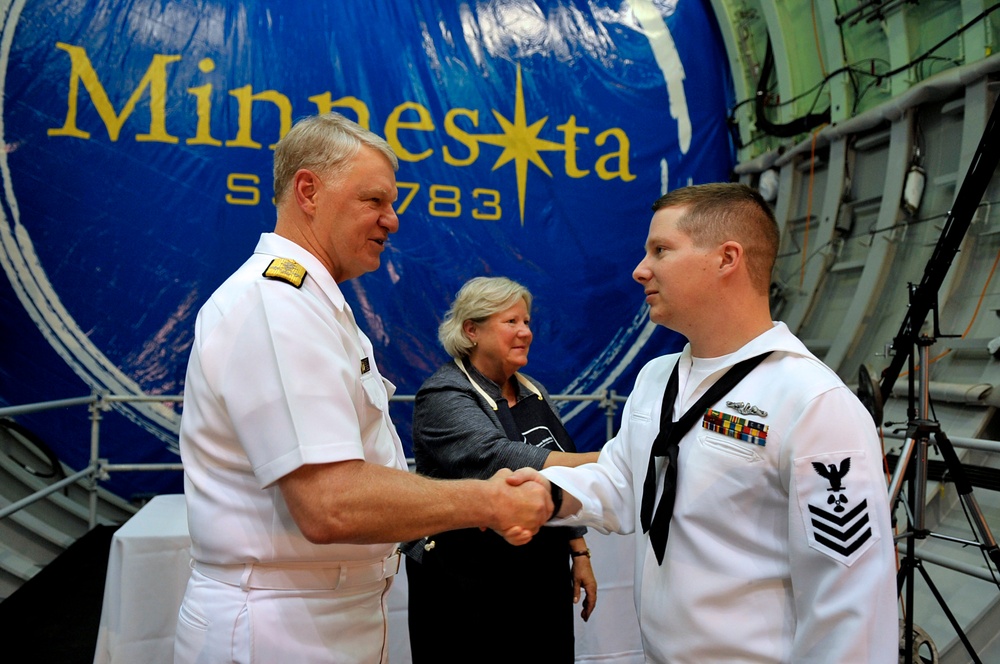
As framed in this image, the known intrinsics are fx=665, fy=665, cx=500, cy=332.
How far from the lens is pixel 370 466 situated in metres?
1.25

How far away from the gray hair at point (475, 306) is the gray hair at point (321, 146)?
0.95 metres

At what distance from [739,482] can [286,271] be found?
0.98 m

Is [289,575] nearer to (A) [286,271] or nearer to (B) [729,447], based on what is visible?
(A) [286,271]

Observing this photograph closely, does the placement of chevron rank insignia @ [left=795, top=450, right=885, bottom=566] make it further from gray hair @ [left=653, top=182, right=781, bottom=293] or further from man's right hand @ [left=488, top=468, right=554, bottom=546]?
man's right hand @ [left=488, top=468, right=554, bottom=546]

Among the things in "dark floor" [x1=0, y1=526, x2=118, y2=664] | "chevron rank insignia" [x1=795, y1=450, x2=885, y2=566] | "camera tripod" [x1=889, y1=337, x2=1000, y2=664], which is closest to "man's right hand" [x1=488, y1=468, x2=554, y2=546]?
"chevron rank insignia" [x1=795, y1=450, x2=885, y2=566]

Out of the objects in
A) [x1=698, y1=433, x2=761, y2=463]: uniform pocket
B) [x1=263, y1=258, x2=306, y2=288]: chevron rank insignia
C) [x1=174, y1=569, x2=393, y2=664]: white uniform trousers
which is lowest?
[x1=174, y1=569, x2=393, y2=664]: white uniform trousers

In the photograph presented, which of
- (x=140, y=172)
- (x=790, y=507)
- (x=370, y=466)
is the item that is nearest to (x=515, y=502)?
(x=370, y=466)

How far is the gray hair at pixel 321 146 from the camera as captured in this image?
4.87 feet

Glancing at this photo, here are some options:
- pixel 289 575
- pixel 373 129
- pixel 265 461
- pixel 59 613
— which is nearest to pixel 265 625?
pixel 289 575

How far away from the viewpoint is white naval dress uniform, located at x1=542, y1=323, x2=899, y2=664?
1135 mm

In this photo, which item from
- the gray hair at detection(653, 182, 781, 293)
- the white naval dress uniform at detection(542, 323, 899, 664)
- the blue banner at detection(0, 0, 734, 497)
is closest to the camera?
the white naval dress uniform at detection(542, 323, 899, 664)

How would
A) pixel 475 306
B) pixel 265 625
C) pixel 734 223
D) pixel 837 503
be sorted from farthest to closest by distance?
pixel 475 306
pixel 734 223
pixel 265 625
pixel 837 503

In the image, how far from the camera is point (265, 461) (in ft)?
3.92

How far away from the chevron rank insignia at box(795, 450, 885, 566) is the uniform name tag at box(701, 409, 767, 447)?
88 millimetres
